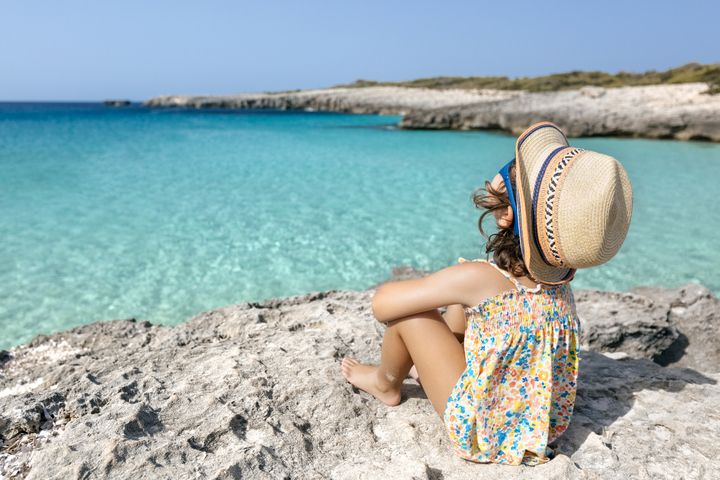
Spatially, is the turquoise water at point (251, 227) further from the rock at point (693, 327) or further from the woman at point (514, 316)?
the woman at point (514, 316)


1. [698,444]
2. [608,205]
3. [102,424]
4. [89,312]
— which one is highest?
[608,205]

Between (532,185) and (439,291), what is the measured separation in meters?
0.47

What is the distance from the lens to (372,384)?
83.3 inches

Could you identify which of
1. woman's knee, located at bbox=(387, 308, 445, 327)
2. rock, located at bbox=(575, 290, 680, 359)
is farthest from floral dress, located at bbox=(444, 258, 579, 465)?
rock, located at bbox=(575, 290, 680, 359)

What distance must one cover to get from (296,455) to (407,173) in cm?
1022

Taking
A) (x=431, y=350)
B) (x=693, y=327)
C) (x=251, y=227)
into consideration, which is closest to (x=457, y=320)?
(x=431, y=350)

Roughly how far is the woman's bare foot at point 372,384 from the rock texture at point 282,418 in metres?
0.04

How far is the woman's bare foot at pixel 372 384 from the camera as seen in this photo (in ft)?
6.88

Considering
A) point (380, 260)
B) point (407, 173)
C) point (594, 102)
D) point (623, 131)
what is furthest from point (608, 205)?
point (594, 102)

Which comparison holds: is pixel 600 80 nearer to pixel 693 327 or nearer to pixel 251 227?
pixel 251 227

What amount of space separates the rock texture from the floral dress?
3.3 inches

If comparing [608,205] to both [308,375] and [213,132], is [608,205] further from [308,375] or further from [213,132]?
[213,132]

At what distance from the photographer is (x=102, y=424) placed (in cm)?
174

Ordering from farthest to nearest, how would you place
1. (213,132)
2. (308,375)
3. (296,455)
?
(213,132)
(308,375)
(296,455)
